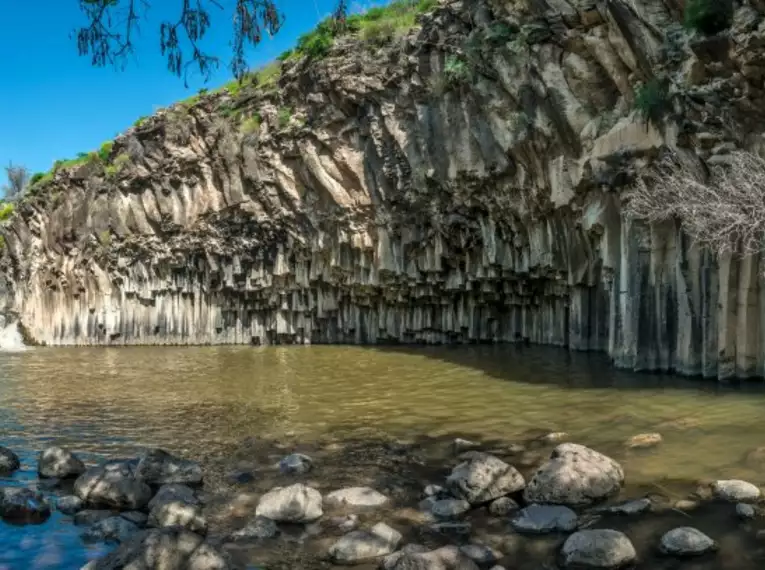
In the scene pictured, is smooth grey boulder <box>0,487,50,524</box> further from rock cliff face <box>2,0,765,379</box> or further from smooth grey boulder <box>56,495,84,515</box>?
rock cliff face <box>2,0,765,379</box>

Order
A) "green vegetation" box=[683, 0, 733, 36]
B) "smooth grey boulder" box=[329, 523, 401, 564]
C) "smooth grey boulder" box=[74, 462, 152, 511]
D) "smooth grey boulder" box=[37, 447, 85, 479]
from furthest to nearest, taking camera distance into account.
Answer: "green vegetation" box=[683, 0, 733, 36]
"smooth grey boulder" box=[37, 447, 85, 479]
"smooth grey boulder" box=[74, 462, 152, 511]
"smooth grey boulder" box=[329, 523, 401, 564]

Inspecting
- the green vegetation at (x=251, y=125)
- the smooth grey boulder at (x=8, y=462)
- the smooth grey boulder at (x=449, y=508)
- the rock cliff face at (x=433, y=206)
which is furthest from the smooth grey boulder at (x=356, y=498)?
the green vegetation at (x=251, y=125)

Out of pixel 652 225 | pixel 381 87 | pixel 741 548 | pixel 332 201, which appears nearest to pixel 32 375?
pixel 332 201

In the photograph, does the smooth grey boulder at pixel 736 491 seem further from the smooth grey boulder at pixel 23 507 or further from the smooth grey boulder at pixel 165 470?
the smooth grey boulder at pixel 23 507

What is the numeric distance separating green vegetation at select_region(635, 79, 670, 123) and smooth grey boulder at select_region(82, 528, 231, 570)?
1538cm

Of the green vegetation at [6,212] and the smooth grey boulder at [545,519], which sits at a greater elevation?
the green vegetation at [6,212]

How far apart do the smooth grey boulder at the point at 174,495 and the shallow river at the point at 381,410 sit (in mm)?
1047

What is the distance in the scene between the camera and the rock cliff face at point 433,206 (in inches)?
667

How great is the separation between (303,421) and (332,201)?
2286 cm

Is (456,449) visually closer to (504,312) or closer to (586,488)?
(586,488)

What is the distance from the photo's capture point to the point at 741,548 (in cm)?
654

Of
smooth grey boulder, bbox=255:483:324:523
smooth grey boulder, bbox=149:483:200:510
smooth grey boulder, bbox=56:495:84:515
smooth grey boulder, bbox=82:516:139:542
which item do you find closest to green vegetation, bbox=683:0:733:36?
smooth grey boulder, bbox=255:483:324:523

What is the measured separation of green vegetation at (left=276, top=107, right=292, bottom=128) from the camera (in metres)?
37.8

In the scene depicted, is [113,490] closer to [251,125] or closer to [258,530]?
[258,530]
